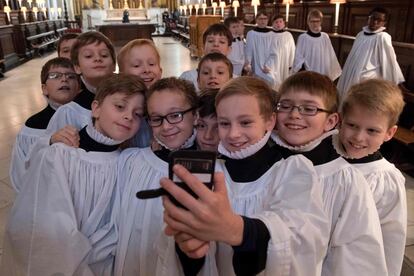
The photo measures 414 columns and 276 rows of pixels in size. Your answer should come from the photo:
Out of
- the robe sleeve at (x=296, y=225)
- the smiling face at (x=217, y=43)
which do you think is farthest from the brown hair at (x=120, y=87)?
the smiling face at (x=217, y=43)

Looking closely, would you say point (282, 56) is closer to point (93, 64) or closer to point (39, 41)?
point (93, 64)

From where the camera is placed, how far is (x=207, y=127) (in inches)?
59.7

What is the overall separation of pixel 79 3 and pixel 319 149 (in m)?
28.1

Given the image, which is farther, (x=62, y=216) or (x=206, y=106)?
→ (x=206, y=106)

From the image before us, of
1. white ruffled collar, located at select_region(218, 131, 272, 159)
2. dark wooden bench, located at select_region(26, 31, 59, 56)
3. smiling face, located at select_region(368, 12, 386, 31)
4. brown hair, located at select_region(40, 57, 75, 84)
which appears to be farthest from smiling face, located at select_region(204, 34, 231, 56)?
dark wooden bench, located at select_region(26, 31, 59, 56)

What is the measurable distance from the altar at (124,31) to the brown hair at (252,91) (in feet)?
55.7

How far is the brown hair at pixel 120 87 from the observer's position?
1.55 meters

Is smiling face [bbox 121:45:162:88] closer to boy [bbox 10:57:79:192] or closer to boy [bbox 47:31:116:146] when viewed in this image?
boy [bbox 47:31:116:146]

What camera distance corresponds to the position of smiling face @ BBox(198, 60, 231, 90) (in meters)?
2.38

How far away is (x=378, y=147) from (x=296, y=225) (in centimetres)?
88

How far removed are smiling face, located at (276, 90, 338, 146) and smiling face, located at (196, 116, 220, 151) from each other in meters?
0.28

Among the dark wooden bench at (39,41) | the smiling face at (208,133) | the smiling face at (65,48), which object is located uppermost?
the smiling face at (65,48)

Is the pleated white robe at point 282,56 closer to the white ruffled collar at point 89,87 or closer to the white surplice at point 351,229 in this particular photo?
the white ruffled collar at point 89,87

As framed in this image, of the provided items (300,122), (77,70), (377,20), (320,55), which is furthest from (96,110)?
(320,55)
